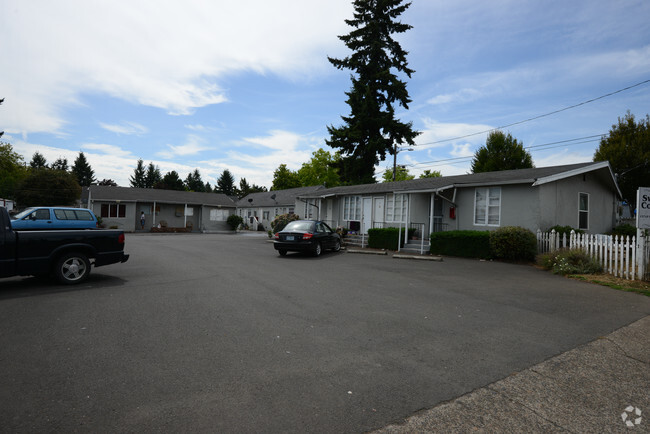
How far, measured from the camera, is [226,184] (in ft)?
285

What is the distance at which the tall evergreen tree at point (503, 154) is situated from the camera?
117 ft

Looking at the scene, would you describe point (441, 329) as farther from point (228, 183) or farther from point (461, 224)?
point (228, 183)

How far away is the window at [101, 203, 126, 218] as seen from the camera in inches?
1336

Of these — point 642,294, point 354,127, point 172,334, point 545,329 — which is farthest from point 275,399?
point 354,127

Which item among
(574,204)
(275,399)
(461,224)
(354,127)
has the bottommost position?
(275,399)

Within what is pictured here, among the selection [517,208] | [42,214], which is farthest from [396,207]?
[42,214]

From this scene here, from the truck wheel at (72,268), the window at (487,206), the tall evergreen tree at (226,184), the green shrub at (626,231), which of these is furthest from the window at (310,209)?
the tall evergreen tree at (226,184)

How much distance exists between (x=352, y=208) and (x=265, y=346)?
1836cm

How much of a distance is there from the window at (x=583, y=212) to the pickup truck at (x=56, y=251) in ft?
61.6

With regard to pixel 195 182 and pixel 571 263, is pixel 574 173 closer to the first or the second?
pixel 571 263

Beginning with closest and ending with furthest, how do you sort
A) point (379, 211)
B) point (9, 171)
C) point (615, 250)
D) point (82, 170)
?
point (615, 250) < point (379, 211) < point (9, 171) < point (82, 170)

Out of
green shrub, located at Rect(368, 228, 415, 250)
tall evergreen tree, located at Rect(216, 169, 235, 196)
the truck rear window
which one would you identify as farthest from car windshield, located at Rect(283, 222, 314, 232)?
tall evergreen tree, located at Rect(216, 169, 235, 196)

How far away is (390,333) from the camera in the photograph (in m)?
4.81

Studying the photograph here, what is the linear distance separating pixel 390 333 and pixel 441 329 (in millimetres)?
823
